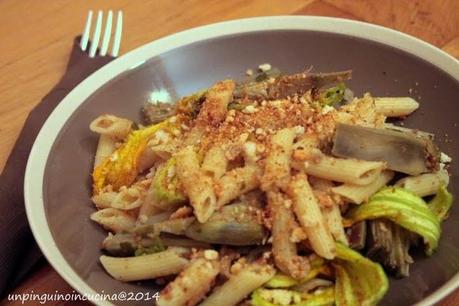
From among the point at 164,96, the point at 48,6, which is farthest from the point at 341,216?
the point at 48,6

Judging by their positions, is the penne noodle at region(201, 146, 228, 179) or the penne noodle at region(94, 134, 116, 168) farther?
the penne noodle at region(94, 134, 116, 168)

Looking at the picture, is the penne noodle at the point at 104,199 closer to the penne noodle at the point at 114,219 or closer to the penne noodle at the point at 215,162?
the penne noodle at the point at 114,219

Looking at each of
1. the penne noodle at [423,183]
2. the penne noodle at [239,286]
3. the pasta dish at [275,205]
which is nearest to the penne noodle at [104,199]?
the pasta dish at [275,205]

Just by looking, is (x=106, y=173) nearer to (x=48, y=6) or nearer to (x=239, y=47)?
(x=239, y=47)

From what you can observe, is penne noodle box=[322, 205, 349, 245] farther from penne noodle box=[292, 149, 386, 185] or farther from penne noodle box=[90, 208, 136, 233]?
penne noodle box=[90, 208, 136, 233]

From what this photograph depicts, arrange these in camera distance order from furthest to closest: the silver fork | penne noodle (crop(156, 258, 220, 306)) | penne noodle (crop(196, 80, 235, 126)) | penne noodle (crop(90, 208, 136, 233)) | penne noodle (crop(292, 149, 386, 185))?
the silver fork → penne noodle (crop(196, 80, 235, 126)) → penne noodle (crop(90, 208, 136, 233)) → penne noodle (crop(292, 149, 386, 185)) → penne noodle (crop(156, 258, 220, 306))

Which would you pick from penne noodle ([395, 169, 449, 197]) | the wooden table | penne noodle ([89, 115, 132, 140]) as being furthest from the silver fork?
penne noodle ([395, 169, 449, 197])
